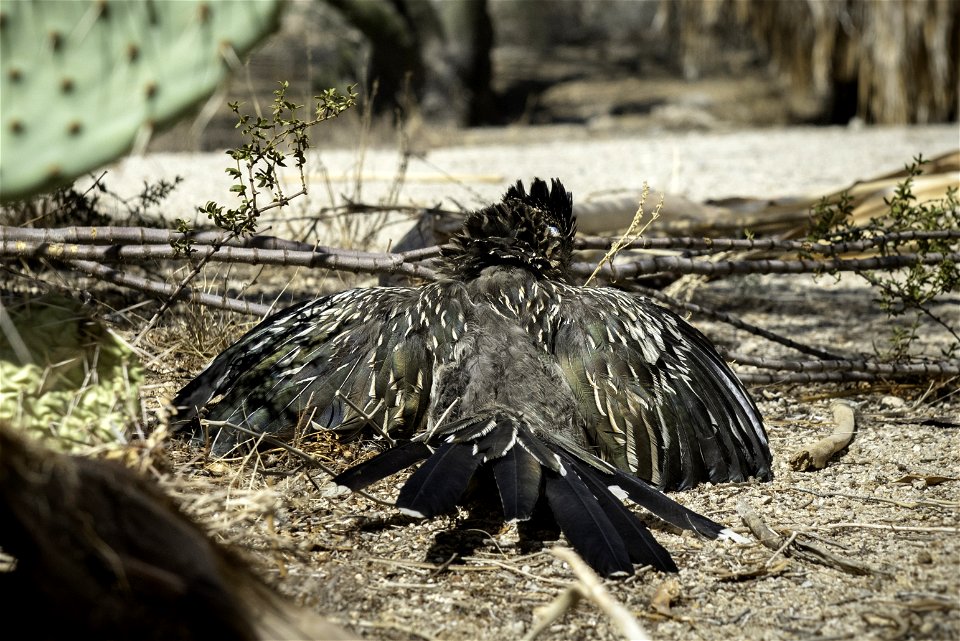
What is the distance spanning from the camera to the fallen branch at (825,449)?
3594 mm

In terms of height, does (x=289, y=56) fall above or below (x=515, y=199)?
above

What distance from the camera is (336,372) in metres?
3.42

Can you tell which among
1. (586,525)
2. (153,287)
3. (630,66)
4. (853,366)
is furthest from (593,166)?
(630,66)

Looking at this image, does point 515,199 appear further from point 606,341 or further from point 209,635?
point 209,635

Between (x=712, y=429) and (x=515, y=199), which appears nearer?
(x=712, y=429)

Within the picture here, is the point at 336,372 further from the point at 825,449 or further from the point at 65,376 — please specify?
the point at 825,449

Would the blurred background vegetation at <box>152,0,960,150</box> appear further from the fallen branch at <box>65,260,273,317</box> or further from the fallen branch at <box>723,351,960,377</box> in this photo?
the fallen branch at <box>723,351,960,377</box>

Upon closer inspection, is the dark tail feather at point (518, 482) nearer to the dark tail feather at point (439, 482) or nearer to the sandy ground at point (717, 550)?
the dark tail feather at point (439, 482)

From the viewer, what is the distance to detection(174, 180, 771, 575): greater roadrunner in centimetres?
318

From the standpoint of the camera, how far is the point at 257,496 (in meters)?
2.18

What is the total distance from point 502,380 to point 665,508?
69 centimetres

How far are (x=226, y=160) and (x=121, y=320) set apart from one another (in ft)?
17.9

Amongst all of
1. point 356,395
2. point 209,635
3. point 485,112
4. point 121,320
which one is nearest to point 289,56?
point 485,112

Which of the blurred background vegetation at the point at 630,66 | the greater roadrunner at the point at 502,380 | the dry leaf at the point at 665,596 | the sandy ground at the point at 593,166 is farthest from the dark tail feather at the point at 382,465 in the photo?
the blurred background vegetation at the point at 630,66
